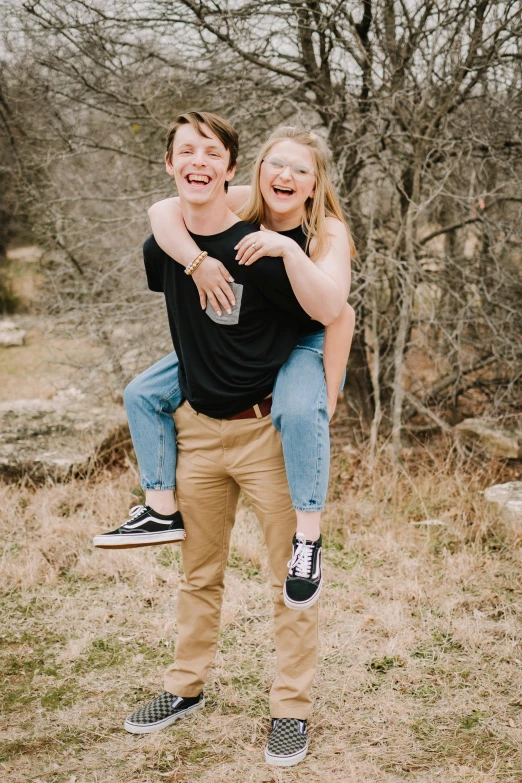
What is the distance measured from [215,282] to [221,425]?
1.65 ft

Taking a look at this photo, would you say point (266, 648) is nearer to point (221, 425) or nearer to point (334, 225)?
point (221, 425)

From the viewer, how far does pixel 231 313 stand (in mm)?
2170

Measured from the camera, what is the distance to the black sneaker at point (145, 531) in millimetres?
2312

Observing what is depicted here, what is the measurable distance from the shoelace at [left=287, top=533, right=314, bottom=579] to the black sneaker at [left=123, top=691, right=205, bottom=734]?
2.94ft

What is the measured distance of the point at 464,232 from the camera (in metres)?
5.81

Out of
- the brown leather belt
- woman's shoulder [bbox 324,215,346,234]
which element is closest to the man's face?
woman's shoulder [bbox 324,215,346,234]

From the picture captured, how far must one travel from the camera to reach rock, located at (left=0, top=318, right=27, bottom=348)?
389 inches

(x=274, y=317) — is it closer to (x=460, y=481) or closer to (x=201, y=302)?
(x=201, y=302)

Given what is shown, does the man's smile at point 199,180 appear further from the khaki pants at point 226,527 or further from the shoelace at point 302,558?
the shoelace at point 302,558

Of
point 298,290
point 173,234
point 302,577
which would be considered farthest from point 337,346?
point 302,577

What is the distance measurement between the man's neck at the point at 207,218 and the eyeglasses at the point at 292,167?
199mm

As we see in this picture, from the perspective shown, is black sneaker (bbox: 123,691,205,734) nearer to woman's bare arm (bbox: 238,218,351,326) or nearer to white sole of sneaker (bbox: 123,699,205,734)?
white sole of sneaker (bbox: 123,699,205,734)

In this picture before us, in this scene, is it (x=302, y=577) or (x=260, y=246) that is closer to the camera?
(x=260, y=246)

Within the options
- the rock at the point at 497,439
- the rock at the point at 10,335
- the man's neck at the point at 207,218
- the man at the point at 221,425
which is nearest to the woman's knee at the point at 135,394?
the man at the point at 221,425
